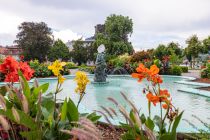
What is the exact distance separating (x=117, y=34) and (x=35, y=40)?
12410 millimetres

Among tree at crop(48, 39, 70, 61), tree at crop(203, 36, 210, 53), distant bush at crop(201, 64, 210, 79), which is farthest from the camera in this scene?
tree at crop(48, 39, 70, 61)

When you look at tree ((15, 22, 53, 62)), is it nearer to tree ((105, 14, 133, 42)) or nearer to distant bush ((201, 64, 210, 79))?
tree ((105, 14, 133, 42))

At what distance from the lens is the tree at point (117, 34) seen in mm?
42597

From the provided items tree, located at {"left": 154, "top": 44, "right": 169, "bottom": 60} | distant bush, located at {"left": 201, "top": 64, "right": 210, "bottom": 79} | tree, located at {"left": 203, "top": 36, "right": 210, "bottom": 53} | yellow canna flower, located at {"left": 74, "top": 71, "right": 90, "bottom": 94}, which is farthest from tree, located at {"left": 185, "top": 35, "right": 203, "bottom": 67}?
yellow canna flower, located at {"left": 74, "top": 71, "right": 90, "bottom": 94}

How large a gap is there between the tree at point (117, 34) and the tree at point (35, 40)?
9.08 meters

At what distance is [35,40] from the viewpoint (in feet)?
156

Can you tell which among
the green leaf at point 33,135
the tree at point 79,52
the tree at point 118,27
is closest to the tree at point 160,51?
the tree at point 118,27

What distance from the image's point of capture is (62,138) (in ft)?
6.41

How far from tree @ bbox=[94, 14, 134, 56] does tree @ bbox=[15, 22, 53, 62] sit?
908cm

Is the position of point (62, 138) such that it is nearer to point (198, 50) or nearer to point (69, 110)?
point (69, 110)

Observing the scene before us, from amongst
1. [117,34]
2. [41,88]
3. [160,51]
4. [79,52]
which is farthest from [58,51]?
[41,88]

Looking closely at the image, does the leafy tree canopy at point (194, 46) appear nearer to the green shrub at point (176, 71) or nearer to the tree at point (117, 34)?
the tree at point (117, 34)

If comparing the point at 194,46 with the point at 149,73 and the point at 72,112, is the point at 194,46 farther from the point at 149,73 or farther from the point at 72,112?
the point at 72,112

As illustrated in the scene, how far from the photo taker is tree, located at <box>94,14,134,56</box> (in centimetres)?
4260
